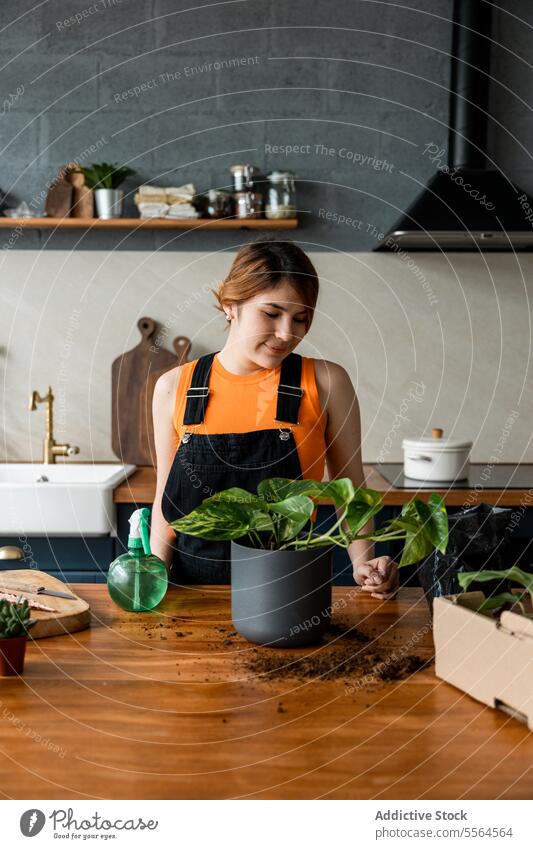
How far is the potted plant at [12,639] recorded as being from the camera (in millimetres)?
984

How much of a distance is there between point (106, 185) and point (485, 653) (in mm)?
2310

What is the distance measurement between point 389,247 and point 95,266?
1.03 m

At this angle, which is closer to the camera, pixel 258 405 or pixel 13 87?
pixel 258 405

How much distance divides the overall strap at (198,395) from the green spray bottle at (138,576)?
1.79 feet

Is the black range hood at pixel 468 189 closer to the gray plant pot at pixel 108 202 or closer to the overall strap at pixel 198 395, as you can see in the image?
the gray plant pot at pixel 108 202

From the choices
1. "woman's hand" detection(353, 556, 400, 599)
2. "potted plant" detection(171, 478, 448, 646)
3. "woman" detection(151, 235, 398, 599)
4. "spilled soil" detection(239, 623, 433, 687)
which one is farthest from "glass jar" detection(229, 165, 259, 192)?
"spilled soil" detection(239, 623, 433, 687)

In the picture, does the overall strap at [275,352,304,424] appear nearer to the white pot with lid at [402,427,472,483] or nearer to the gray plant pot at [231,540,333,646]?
the gray plant pot at [231,540,333,646]

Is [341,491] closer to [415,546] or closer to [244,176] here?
[415,546]

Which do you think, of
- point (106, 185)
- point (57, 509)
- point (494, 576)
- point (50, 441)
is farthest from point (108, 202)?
point (494, 576)

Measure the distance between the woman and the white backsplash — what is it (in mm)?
1161

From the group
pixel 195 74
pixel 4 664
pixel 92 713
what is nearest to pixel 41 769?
pixel 92 713

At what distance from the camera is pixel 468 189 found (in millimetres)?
2623
